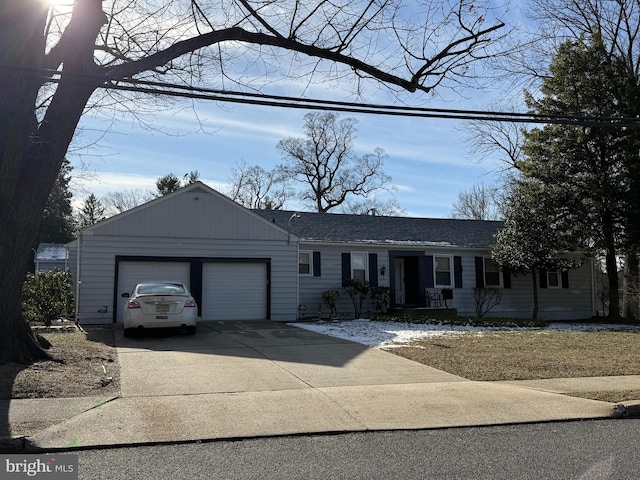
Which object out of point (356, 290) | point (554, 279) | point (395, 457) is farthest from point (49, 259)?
point (395, 457)

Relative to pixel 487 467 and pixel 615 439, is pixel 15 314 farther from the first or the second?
pixel 615 439

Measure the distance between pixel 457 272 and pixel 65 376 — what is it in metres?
17.1

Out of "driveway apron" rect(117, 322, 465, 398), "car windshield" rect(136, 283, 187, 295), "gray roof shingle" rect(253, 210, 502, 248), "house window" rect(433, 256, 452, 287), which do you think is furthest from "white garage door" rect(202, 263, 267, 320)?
"house window" rect(433, 256, 452, 287)

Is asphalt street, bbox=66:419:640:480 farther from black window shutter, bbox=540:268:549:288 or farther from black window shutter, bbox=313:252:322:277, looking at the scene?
black window shutter, bbox=540:268:549:288

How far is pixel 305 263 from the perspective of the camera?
20.2m

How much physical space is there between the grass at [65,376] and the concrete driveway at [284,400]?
35 cm

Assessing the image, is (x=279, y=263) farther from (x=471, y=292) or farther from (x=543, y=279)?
(x=543, y=279)

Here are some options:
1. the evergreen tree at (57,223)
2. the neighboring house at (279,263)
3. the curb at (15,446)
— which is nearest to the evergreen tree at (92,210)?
the evergreen tree at (57,223)

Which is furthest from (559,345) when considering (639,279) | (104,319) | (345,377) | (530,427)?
(104,319)

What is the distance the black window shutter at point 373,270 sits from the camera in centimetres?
2089

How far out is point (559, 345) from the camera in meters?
12.9

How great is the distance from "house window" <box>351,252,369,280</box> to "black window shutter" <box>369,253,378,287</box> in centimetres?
16

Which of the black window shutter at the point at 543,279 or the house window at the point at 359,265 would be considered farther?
the black window shutter at the point at 543,279

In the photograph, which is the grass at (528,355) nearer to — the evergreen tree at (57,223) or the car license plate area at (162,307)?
the car license plate area at (162,307)
